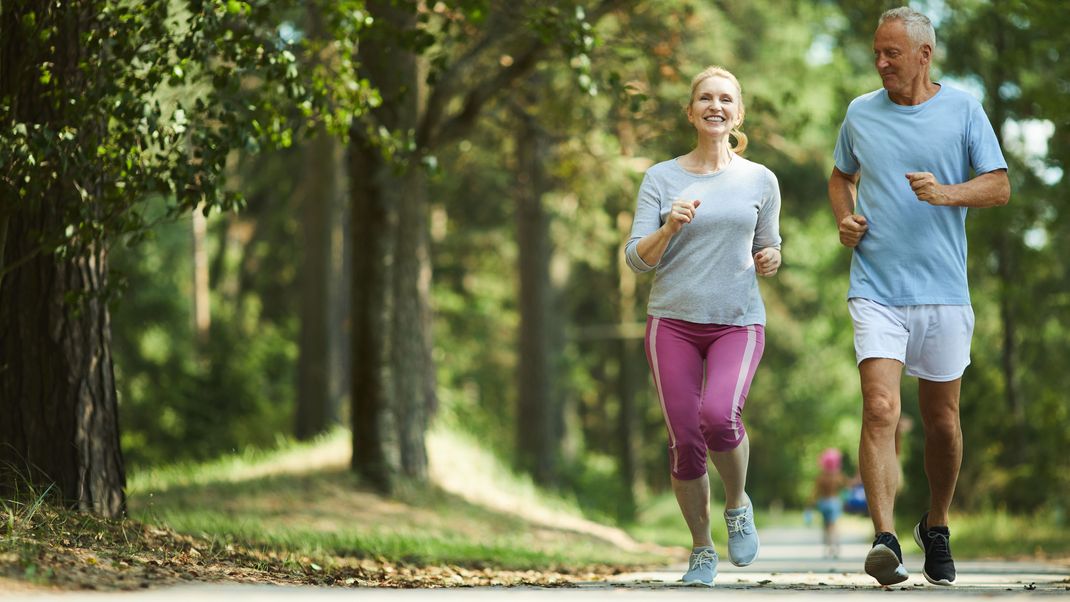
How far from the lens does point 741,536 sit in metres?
6.66

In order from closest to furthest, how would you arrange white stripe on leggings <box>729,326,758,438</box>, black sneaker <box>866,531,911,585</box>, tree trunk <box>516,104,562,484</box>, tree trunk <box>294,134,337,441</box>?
1. black sneaker <box>866,531,911,585</box>
2. white stripe on leggings <box>729,326,758,438</box>
3. tree trunk <box>294,134,337,441</box>
4. tree trunk <box>516,104,562,484</box>

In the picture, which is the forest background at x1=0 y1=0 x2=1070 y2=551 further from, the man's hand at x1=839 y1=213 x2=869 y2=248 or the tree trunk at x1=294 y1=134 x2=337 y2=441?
the man's hand at x1=839 y1=213 x2=869 y2=248

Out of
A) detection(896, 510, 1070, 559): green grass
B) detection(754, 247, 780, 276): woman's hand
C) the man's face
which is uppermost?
the man's face

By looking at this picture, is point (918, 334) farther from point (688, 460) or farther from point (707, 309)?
point (688, 460)

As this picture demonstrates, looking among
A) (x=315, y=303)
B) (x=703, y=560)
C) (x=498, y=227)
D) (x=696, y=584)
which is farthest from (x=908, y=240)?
(x=498, y=227)

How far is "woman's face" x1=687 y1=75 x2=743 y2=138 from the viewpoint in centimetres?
675

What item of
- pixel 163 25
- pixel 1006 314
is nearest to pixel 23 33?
pixel 163 25

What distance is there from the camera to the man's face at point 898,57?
6656 millimetres

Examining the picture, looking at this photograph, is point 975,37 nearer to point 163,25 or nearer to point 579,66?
point 579,66

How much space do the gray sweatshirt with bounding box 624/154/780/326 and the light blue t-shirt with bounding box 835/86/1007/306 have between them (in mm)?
528

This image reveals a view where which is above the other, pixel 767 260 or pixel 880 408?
pixel 767 260

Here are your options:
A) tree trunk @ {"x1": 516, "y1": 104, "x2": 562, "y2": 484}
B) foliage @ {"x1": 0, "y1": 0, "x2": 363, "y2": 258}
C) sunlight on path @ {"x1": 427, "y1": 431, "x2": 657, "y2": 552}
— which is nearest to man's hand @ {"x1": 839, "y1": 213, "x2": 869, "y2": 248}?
foliage @ {"x1": 0, "y1": 0, "x2": 363, "y2": 258}

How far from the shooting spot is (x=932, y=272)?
6641 millimetres

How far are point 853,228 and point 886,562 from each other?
1.53 meters
